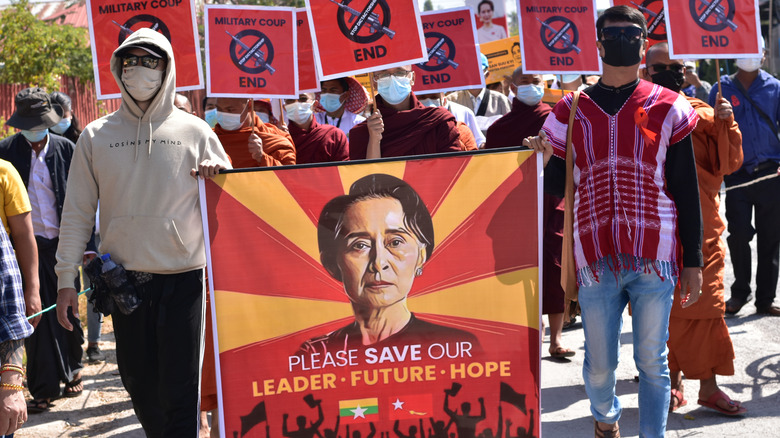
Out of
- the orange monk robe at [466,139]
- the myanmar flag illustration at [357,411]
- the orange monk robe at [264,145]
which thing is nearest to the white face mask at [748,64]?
the orange monk robe at [466,139]

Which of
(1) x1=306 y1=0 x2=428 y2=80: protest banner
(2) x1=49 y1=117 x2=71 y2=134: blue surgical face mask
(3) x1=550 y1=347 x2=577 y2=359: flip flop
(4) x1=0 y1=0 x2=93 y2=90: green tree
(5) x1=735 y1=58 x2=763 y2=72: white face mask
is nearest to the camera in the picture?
(1) x1=306 y1=0 x2=428 y2=80: protest banner

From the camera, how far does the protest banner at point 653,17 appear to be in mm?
7137

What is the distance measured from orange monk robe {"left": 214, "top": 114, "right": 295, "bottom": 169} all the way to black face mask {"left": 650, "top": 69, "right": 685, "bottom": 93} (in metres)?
2.25

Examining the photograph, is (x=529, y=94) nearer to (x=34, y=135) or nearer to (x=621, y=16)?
(x=621, y=16)

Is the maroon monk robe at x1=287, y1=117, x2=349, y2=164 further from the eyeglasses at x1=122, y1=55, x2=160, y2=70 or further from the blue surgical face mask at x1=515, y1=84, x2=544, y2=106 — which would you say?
the eyeglasses at x1=122, y1=55, x2=160, y2=70

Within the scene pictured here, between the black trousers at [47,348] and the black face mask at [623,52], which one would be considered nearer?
the black face mask at [623,52]

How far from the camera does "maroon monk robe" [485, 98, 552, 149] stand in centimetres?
724

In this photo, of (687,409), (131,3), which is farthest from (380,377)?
(131,3)

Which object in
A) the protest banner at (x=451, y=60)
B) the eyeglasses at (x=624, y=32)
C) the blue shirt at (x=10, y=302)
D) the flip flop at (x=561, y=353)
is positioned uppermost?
the protest banner at (x=451, y=60)

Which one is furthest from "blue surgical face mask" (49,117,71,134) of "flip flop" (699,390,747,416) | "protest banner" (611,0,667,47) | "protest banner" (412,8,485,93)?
"flip flop" (699,390,747,416)

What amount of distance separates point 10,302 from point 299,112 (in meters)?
4.19

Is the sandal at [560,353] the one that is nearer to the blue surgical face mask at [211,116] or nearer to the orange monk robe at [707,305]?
the orange monk robe at [707,305]

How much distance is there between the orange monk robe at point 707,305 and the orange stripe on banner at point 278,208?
2377 mm

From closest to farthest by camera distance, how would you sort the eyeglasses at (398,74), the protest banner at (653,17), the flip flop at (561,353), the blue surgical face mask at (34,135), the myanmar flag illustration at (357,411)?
the myanmar flag illustration at (357,411)
the eyeglasses at (398,74)
the blue surgical face mask at (34,135)
the flip flop at (561,353)
the protest banner at (653,17)
